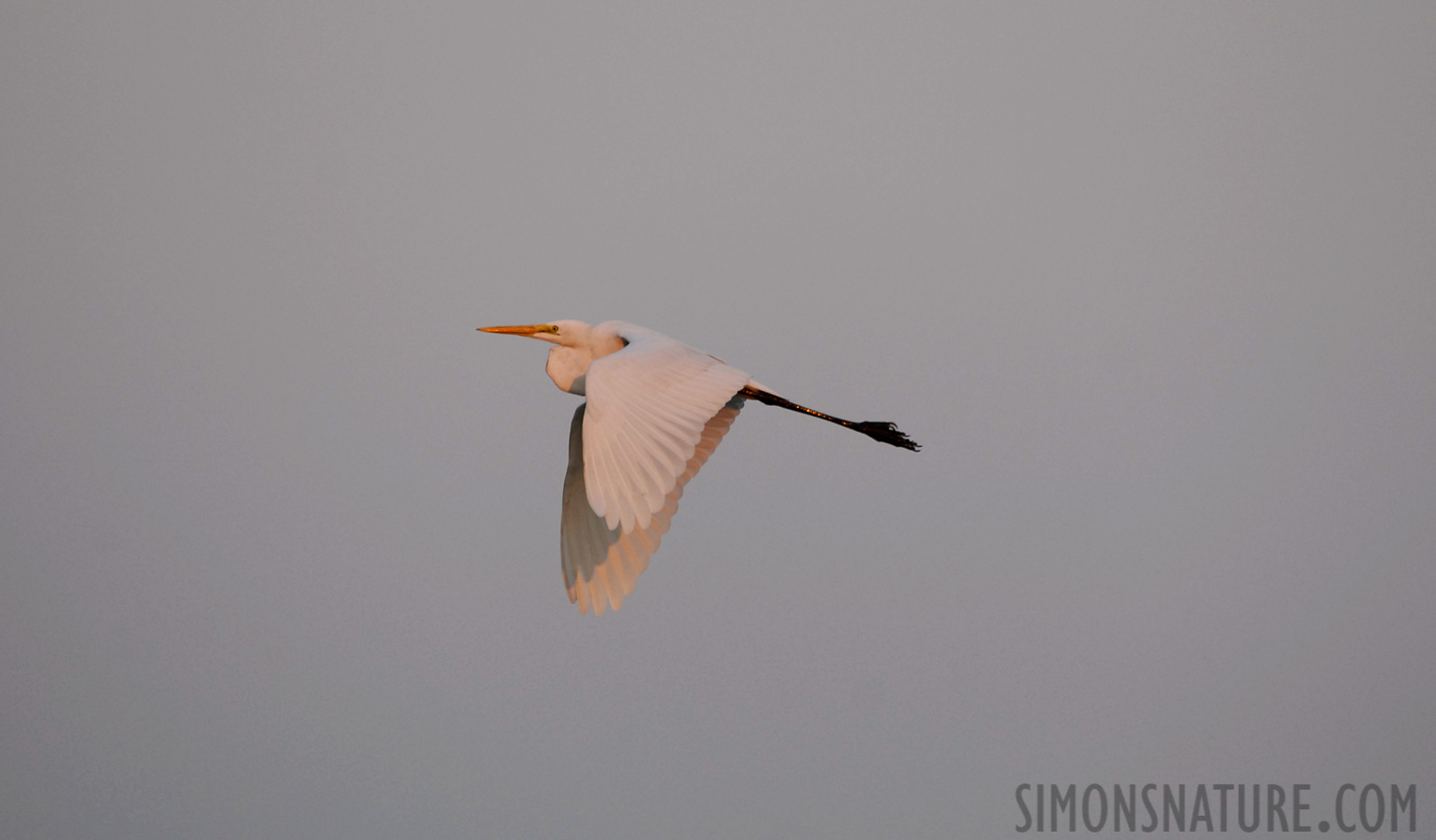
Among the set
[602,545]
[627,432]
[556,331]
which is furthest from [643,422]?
[556,331]

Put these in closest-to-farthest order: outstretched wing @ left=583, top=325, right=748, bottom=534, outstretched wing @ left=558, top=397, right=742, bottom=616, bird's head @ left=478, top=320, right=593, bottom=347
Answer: outstretched wing @ left=583, top=325, right=748, bottom=534
outstretched wing @ left=558, top=397, right=742, bottom=616
bird's head @ left=478, top=320, right=593, bottom=347

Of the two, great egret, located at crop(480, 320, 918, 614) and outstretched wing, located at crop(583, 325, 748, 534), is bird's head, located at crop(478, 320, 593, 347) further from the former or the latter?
outstretched wing, located at crop(583, 325, 748, 534)

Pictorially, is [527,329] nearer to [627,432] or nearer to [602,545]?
[602,545]

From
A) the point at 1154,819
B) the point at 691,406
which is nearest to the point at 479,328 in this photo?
the point at 691,406

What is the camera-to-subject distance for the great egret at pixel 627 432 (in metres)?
5.65

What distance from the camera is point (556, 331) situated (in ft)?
27.2

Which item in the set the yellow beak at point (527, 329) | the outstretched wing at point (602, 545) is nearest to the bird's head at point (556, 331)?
the yellow beak at point (527, 329)

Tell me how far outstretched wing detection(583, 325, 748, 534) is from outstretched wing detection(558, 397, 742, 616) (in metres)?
0.47

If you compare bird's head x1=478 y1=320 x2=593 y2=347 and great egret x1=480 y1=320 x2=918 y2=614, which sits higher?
bird's head x1=478 y1=320 x2=593 y2=347

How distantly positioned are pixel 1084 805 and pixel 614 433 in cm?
658

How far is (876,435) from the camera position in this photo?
8.46m

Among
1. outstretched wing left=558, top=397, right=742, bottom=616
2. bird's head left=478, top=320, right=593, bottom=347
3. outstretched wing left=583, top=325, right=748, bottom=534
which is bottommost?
outstretched wing left=558, top=397, right=742, bottom=616

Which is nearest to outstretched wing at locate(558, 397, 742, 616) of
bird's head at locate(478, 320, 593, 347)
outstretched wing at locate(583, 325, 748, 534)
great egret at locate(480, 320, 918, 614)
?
great egret at locate(480, 320, 918, 614)

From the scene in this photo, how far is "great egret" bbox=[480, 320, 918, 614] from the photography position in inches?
223
